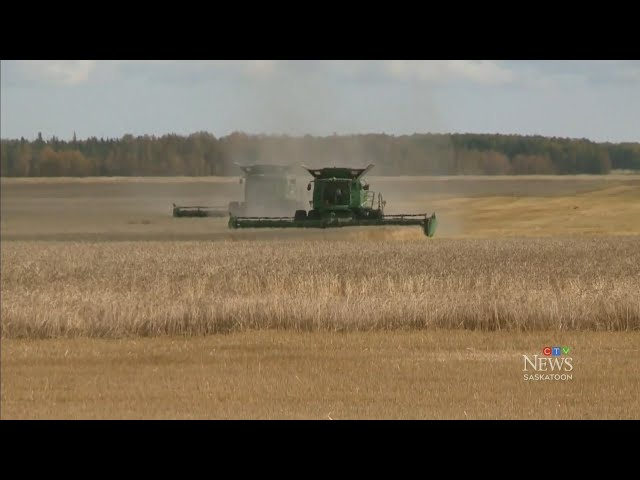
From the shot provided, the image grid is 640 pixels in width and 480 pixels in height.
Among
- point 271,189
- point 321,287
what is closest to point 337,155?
point 271,189

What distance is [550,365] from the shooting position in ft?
38.8

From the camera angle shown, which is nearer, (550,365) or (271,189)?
(550,365)

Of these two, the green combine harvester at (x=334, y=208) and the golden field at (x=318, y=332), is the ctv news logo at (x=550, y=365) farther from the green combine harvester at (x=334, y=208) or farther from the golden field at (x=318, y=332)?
the green combine harvester at (x=334, y=208)

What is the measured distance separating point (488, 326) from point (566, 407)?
4.86 meters

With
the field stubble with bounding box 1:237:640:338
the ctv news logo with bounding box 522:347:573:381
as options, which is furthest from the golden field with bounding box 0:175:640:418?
the ctv news logo with bounding box 522:347:573:381

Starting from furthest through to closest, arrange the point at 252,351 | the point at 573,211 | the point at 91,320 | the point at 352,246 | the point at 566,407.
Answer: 1. the point at 573,211
2. the point at 352,246
3. the point at 91,320
4. the point at 252,351
5. the point at 566,407

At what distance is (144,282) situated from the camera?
20.9 m

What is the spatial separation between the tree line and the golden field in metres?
3.87

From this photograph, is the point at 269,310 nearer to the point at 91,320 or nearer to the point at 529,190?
the point at 91,320

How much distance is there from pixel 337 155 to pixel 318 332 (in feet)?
68.8

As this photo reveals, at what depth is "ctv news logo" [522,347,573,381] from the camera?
11141mm

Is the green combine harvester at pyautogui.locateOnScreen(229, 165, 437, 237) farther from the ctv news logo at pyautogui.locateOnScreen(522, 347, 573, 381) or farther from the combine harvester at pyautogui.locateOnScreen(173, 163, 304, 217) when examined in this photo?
the ctv news logo at pyautogui.locateOnScreen(522, 347, 573, 381)

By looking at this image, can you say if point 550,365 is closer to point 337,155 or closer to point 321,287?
point 321,287

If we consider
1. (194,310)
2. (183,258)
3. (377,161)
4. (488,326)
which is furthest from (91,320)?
(377,161)
